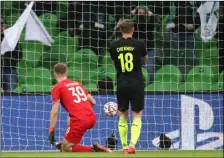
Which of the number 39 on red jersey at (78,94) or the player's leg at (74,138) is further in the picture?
the player's leg at (74,138)

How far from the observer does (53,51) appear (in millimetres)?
11992

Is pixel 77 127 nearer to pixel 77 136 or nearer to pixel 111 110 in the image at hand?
pixel 77 136

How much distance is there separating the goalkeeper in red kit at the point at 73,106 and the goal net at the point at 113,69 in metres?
1.79

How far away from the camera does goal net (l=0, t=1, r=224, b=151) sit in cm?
1073

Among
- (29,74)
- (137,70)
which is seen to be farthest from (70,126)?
(29,74)

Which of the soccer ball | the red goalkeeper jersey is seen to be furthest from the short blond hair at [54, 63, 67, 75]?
the soccer ball

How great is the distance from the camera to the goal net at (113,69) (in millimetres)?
10727

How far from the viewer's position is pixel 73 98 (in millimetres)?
8625

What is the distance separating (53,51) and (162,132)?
97.0 inches

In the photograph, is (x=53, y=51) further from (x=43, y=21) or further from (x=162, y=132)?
(x=162, y=132)

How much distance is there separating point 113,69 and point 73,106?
10.3ft

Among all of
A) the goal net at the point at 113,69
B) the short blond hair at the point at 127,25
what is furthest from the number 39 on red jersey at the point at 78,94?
the goal net at the point at 113,69

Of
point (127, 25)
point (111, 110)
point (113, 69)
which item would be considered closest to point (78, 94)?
point (111, 110)

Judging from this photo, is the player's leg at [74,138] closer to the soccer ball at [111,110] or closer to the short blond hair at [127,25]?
the soccer ball at [111,110]
